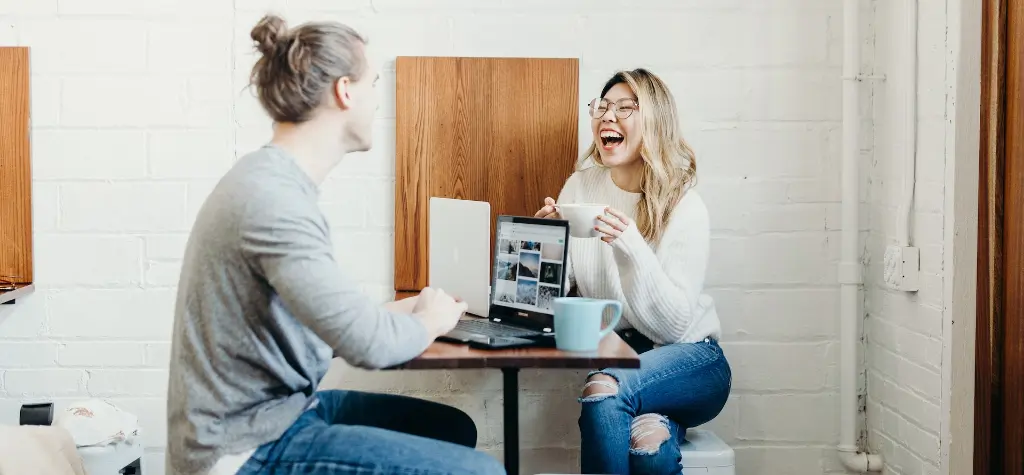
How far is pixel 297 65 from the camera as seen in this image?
158 cm

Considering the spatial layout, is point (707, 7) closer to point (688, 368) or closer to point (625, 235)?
point (625, 235)

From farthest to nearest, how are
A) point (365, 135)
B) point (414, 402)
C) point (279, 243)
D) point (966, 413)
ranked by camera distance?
point (966, 413) → point (414, 402) → point (365, 135) → point (279, 243)

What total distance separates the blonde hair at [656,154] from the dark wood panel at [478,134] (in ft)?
0.61

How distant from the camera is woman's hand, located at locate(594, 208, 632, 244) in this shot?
2.08m

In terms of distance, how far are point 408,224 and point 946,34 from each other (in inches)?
55.1

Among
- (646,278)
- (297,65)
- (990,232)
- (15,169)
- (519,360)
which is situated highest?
(297,65)

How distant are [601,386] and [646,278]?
27cm

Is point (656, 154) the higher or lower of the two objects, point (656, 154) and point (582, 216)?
the higher

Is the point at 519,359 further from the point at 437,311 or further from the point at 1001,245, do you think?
the point at 1001,245

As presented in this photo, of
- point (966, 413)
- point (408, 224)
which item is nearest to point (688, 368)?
point (966, 413)

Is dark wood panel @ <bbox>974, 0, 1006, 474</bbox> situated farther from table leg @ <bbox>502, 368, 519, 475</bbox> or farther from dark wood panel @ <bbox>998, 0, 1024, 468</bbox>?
table leg @ <bbox>502, 368, 519, 475</bbox>

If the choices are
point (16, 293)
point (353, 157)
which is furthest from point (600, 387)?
Result: point (16, 293)

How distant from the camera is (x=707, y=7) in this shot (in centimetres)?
261

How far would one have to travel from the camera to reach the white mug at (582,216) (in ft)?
6.71
